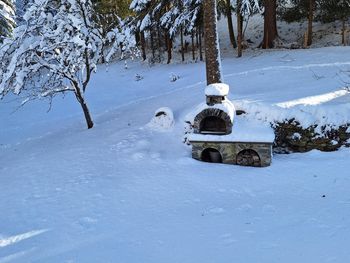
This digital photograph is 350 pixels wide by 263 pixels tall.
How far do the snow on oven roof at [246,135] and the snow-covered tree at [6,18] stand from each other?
9531 mm

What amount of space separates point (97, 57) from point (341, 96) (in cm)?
768

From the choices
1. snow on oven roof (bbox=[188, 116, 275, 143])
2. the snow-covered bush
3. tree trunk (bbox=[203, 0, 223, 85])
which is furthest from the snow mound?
the snow-covered bush

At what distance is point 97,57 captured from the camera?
12617 mm

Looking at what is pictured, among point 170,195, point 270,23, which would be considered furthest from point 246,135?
point 270,23

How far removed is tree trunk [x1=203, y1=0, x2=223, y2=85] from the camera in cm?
1023

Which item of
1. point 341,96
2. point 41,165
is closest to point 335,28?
point 341,96

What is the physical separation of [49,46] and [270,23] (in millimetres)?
13662

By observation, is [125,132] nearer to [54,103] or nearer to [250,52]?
[54,103]

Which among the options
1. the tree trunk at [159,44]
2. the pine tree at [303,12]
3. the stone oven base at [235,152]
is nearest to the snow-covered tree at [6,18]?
the stone oven base at [235,152]

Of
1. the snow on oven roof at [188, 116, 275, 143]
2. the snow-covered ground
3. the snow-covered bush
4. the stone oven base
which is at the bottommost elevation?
the snow-covered ground

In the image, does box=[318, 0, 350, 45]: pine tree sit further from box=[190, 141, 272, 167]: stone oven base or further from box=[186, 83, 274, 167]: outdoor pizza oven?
box=[190, 141, 272, 167]: stone oven base

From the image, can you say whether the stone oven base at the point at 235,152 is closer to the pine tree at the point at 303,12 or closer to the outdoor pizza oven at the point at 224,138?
the outdoor pizza oven at the point at 224,138

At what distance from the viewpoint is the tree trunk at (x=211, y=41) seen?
10234 mm

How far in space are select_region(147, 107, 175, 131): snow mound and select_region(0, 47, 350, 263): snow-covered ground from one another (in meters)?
0.21
